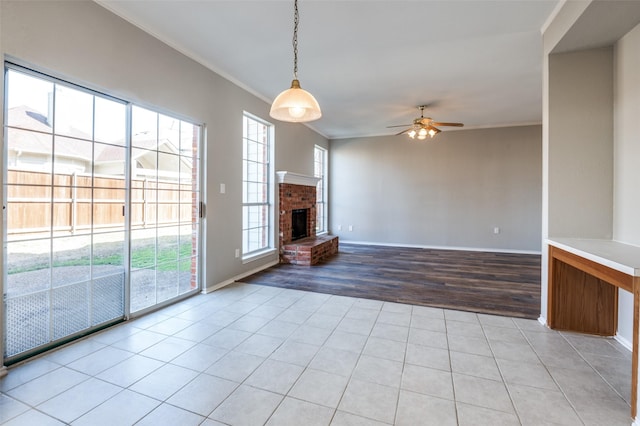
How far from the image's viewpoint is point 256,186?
482 cm

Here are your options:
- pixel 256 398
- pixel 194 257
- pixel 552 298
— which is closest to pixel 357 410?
pixel 256 398

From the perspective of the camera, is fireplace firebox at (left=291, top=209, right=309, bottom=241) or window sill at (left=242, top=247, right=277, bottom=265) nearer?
window sill at (left=242, top=247, right=277, bottom=265)

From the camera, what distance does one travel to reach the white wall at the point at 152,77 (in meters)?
2.03

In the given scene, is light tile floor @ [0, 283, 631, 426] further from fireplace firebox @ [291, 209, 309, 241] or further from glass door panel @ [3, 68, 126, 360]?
fireplace firebox @ [291, 209, 309, 241]

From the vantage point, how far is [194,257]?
Result: 3488 mm

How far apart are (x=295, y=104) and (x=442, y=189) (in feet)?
18.7

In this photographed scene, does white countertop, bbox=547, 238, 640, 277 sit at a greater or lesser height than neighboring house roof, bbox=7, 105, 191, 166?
lesser

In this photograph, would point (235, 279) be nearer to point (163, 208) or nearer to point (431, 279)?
point (163, 208)

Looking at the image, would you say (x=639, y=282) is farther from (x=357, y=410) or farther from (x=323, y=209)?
(x=323, y=209)

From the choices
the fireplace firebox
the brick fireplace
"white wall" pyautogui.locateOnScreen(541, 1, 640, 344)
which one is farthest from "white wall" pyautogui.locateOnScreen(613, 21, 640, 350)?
the fireplace firebox

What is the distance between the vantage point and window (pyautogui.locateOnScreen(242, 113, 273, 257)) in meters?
4.51

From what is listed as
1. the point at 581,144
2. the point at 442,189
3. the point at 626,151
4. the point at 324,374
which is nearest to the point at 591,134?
the point at 581,144

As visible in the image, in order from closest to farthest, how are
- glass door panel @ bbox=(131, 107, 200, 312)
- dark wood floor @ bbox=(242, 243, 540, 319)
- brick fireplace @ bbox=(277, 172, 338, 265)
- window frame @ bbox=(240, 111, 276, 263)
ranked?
1. glass door panel @ bbox=(131, 107, 200, 312)
2. dark wood floor @ bbox=(242, 243, 540, 319)
3. window frame @ bbox=(240, 111, 276, 263)
4. brick fireplace @ bbox=(277, 172, 338, 265)

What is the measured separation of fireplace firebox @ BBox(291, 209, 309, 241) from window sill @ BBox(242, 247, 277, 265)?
2.38ft
